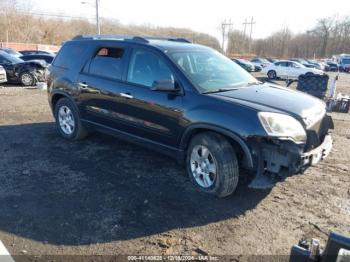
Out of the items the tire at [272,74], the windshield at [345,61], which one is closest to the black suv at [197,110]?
the tire at [272,74]

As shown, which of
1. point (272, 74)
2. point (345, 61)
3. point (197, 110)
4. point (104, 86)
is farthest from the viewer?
point (345, 61)

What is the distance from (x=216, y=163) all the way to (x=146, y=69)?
66.8 inches

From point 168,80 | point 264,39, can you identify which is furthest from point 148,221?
point 264,39

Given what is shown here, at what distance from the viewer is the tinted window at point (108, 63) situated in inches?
190

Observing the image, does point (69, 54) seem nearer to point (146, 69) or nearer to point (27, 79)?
point (146, 69)

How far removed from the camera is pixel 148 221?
3.37 meters

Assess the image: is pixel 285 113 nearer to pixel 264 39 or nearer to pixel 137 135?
pixel 137 135

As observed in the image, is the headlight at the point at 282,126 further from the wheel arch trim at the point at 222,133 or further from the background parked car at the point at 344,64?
the background parked car at the point at 344,64

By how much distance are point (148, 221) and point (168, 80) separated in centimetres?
171

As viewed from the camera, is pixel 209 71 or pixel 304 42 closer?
pixel 209 71

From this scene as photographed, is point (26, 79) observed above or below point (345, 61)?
below

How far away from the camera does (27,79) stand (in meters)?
13.8

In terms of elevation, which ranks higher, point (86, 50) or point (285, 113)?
point (86, 50)

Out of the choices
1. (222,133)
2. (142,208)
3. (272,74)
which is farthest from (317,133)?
(272,74)
